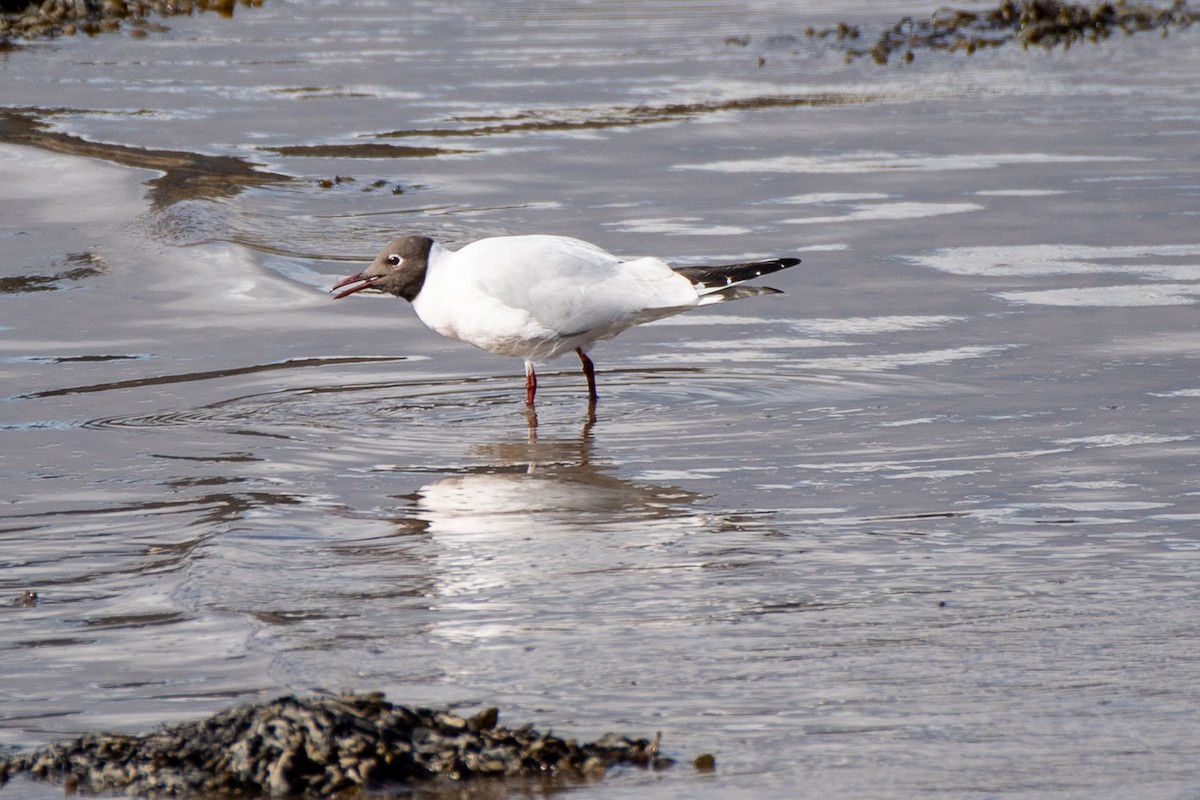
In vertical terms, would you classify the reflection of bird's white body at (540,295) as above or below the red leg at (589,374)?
above

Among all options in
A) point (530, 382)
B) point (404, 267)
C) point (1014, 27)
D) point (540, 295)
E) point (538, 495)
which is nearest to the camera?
point (538, 495)

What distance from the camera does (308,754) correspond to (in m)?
3.66

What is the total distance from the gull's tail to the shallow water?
355mm

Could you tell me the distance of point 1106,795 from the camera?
139 inches

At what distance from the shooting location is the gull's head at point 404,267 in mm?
7801

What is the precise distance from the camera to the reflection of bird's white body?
24.6ft

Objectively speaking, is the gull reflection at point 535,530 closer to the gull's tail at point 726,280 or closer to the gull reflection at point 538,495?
the gull reflection at point 538,495

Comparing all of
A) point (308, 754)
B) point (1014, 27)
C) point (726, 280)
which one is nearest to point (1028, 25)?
point (1014, 27)

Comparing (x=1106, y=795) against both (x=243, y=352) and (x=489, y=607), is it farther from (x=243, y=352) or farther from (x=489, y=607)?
(x=243, y=352)

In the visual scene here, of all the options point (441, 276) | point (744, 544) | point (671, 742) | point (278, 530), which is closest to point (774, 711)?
point (671, 742)

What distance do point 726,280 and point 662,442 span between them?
115cm

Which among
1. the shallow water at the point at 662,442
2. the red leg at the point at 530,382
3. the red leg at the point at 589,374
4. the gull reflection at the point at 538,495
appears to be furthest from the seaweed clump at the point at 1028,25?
the gull reflection at the point at 538,495

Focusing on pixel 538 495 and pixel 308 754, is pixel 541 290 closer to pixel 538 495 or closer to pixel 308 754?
pixel 538 495

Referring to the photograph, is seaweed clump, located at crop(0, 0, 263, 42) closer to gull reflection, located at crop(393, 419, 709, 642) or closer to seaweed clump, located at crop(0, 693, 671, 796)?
gull reflection, located at crop(393, 419, 709, 642)
